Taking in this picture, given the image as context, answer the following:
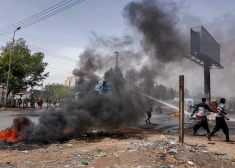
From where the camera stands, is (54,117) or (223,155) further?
(54,117)

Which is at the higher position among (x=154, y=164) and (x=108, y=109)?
(x=108, y=109)

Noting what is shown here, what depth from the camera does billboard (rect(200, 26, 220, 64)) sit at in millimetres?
24281

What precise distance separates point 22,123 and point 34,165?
3.06 meters

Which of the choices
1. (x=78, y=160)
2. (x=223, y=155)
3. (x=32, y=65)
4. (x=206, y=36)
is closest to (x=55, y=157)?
(x=78, y=160)

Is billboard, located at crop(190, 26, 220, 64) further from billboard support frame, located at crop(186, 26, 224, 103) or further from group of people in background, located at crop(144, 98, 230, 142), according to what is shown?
group of people in background, located at crop(144, 98, 230, 142)

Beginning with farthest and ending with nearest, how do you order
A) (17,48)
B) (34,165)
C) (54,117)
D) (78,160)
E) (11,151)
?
1. (17,48)
2. (54,117)
3. (11,151)
4. (78,160)
5. (34,165)

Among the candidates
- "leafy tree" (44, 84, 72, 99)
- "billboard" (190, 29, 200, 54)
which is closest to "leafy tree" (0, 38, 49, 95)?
"leafy tree" (44, 84, 72, 99)

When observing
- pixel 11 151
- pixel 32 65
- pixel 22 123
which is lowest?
pixel 11 151

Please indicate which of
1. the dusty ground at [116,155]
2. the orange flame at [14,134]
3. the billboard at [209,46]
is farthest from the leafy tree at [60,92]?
the billboard at [209,46]

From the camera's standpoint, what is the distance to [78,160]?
517 cm

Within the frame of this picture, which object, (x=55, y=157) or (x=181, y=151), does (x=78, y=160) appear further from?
(x=181, y=151)

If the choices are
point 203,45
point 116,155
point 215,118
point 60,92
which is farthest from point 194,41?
point 60,92

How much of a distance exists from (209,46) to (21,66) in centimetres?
2247

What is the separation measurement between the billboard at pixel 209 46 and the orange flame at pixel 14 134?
21051 mm
